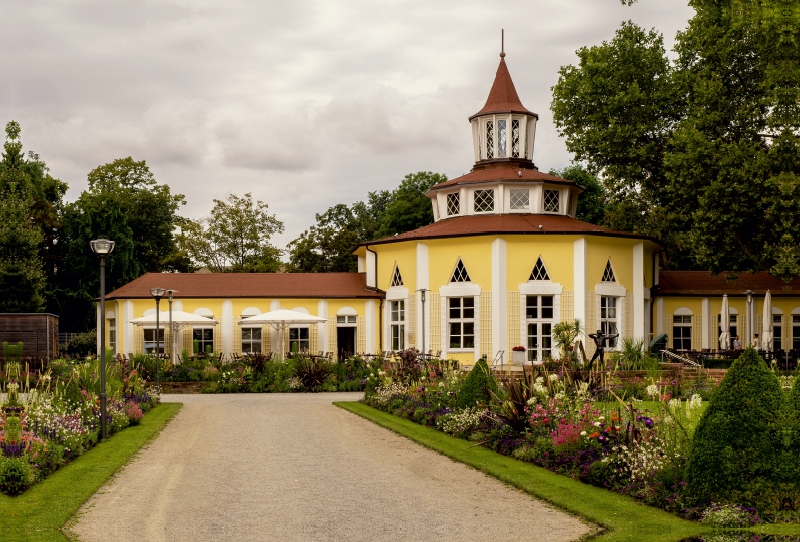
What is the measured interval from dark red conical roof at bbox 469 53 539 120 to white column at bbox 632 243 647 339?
324 inches

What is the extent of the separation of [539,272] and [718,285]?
1032 centimetres

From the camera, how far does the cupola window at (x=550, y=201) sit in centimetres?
3491

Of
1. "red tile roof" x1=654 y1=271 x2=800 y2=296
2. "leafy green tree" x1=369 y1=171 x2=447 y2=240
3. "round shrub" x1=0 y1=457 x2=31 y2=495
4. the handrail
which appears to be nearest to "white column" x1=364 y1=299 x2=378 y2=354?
"red tile roof" x1=654 y1=271 x2=800 y2=296

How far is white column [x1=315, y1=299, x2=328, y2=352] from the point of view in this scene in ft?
115

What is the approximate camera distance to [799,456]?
28.5 ft

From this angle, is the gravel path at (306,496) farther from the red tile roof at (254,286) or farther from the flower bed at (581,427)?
the red tile roof at (254,286)

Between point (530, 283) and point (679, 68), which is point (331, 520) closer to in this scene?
point (530, 283)

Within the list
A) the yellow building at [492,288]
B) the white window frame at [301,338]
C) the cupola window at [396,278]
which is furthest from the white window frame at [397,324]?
the white window frame at [301,338]

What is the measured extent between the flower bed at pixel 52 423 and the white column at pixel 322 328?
15898 millimetres

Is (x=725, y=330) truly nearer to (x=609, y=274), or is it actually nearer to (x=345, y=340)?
(x=609, y=274)

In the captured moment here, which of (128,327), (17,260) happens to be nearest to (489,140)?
(128,327)

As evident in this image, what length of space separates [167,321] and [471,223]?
11.5m

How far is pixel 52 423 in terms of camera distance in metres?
13.3

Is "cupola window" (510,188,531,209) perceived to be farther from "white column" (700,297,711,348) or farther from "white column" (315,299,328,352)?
"white column" (700,297,711,348)
